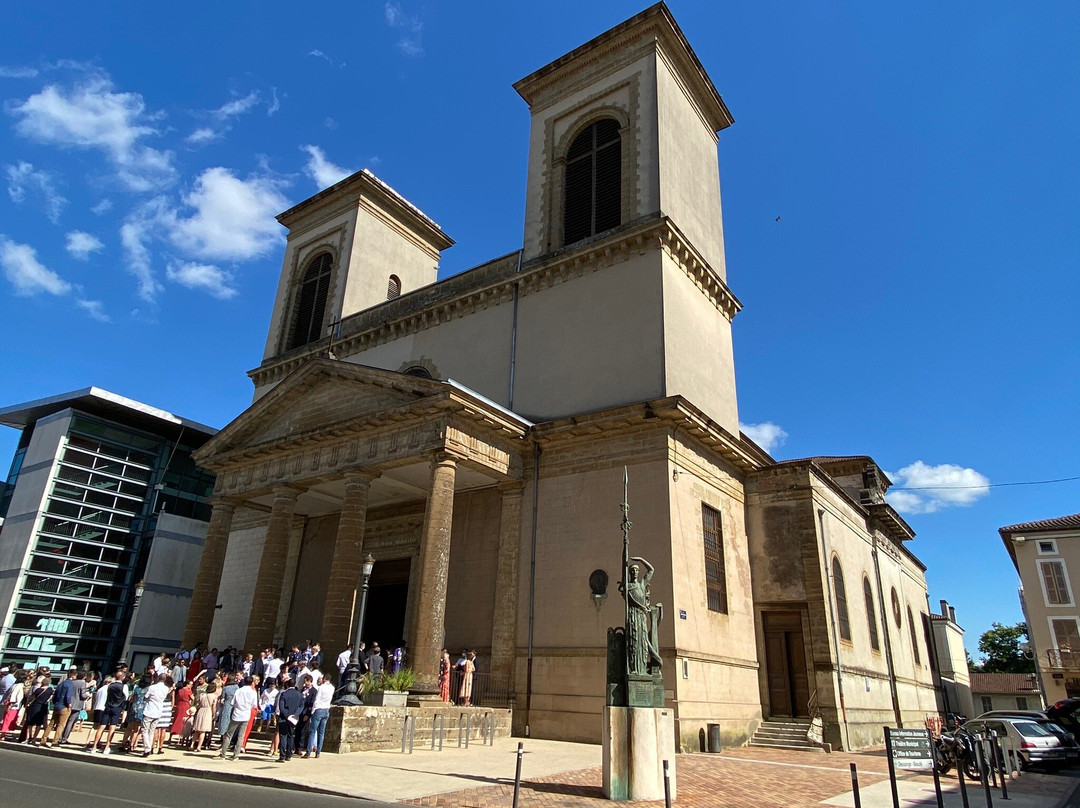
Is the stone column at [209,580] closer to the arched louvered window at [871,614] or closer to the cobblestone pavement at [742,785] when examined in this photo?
the cobblestone pavement at [742,785]

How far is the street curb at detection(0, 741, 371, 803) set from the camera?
9.64 meters

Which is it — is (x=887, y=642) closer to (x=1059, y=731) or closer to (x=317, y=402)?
(x=1059, y=731)

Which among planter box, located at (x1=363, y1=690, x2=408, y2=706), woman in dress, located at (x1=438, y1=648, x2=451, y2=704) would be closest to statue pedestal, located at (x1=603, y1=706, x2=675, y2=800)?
planter box, located at (x1=363, y1=690, x2=408, y2=706)

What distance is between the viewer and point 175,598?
32.8 meters

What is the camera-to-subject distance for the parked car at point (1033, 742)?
1595 centimetres

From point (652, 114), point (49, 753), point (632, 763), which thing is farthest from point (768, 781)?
point (652, 114)

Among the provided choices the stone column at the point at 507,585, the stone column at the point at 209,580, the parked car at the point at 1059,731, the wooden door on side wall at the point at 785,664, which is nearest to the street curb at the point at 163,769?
the stone column at the point at 209,580

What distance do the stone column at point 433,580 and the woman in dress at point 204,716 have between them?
4038 millimetres

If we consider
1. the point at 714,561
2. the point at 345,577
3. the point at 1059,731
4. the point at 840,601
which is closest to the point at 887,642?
the point at 840,601

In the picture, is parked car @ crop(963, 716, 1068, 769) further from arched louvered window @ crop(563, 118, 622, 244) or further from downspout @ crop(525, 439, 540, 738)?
arched louvered window @ crop(563, 118, 622, 244)

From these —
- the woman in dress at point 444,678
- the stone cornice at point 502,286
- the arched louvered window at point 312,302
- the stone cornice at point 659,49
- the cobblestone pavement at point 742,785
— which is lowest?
the cobblestone pavement at point 742,785

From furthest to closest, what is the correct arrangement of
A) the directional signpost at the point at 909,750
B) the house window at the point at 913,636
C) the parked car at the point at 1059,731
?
the house window at the point at 913,636, the parked car at the point at 1059,731, the directional signpost at the point at 909,750

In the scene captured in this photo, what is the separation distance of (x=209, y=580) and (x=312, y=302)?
14.1m

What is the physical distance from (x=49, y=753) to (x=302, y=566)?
40.0ft
